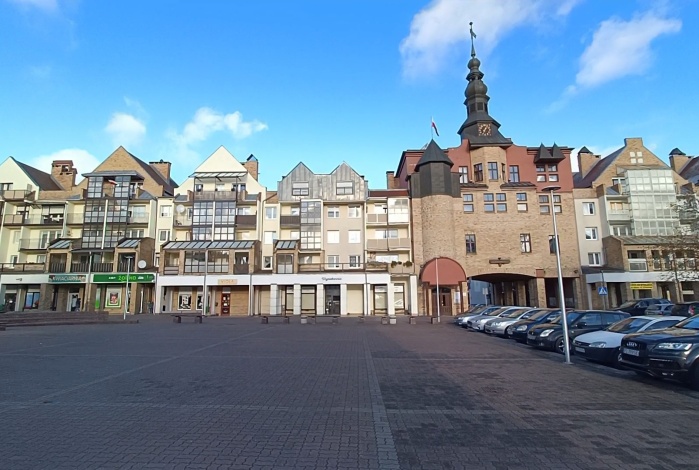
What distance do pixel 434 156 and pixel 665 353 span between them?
37076 mm

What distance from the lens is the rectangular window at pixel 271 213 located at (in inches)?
1791

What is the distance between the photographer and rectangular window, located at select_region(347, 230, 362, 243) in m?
44.6

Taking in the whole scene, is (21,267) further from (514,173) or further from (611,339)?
(514,173)

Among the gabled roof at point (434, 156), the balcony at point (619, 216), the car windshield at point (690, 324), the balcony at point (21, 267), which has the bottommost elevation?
the car windshield at point (690, 324)

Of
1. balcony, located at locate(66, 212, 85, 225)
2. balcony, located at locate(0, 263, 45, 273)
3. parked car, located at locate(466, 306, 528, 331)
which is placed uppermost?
balcony, located at locate(66, 212, 85, 225)

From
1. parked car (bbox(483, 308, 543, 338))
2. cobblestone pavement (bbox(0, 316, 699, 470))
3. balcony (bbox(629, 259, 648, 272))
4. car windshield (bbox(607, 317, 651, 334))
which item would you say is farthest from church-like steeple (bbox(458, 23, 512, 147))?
cobblestone pavement (bbox(0, 316, 699, 470))

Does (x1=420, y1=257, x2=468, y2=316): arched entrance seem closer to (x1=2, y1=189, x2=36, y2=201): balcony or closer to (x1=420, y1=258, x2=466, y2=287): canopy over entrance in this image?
(x1=420, y1=258, x2=466, y2=287): canopy over entrance

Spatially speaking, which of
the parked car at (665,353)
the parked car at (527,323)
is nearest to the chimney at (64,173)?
the parked car at (527,323)

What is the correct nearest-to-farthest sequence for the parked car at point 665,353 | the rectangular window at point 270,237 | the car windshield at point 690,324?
the parked car at point 665,353 → the car windshield at point 690,324 → the rectangular window at point 270,237

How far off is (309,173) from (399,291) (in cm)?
1708

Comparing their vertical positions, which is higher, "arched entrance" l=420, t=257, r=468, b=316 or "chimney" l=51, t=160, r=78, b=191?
"chimney" l=51, t=160, r=78, b=191

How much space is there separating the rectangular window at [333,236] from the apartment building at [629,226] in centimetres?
2690

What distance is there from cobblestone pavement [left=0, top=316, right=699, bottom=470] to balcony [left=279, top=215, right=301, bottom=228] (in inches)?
1300

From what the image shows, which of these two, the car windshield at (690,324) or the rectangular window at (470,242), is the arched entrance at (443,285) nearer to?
the rectangular window at (470,242)
